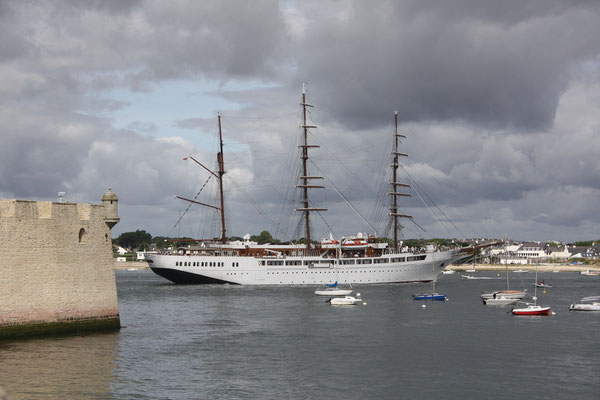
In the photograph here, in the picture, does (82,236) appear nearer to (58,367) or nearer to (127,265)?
(58,367)

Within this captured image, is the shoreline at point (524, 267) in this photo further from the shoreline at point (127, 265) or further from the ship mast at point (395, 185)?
the ship mast at point (395, 185)

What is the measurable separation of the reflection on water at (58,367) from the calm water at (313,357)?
0.13 feet

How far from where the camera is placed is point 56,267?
30.0m

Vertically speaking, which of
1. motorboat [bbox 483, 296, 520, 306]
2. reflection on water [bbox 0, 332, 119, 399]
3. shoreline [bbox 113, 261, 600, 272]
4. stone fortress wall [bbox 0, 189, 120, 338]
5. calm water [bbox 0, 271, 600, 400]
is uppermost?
stone fortress wall [bbox 0, 189, 120, 338]

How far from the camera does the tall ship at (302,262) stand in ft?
270

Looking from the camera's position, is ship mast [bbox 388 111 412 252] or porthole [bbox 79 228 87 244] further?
ship mast [bbox 388 111 412 252]

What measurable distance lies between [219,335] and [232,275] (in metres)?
44.6

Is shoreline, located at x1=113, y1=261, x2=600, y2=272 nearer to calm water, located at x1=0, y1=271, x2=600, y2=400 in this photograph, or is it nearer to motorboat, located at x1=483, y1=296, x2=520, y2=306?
motorboat, located at x1=483, y1=296, x2=520, y2=306

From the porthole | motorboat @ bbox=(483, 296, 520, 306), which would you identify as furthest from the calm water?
motorboat @ bbox=(483, 296, 520, 306)

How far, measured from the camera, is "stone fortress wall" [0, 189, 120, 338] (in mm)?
28406

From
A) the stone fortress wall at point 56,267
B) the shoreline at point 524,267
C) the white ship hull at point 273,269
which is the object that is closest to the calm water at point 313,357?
the stone fortress wall at point 56,267

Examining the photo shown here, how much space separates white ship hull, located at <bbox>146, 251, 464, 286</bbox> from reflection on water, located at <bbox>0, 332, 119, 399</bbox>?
50291 mm

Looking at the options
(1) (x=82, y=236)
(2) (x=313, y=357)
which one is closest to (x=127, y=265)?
(1) (x=82, y=236)

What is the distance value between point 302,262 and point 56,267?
5458cm
